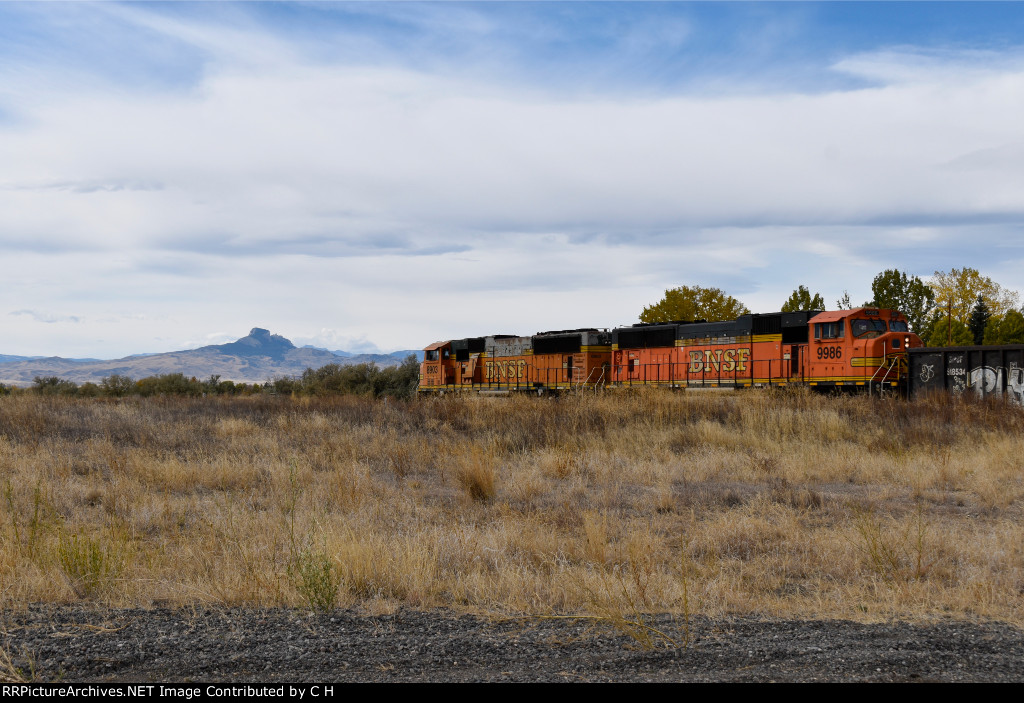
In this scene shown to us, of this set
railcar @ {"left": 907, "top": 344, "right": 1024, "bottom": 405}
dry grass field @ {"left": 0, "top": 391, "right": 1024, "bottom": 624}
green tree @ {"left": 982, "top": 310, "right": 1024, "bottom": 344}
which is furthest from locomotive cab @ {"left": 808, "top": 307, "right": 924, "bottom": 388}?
green tree @ {"left": 982, "top": 310, "right": 1024, "bottom": 344}

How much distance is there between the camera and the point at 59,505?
10.2 m

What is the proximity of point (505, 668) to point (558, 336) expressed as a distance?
104 ft

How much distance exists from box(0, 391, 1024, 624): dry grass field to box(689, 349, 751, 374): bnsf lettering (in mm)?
8967

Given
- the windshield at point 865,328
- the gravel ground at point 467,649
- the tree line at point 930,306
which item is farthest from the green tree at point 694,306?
the gravel ground at point 467,649

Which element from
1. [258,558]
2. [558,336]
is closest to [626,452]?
[258,558]

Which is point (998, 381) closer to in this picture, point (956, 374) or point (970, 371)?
point (970, 371)

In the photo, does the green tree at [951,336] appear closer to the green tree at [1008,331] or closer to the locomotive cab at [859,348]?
the green tree at [1008,331]

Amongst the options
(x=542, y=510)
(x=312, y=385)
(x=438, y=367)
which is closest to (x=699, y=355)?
(x=438, y=367)

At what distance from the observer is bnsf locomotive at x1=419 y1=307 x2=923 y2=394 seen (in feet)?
84.6

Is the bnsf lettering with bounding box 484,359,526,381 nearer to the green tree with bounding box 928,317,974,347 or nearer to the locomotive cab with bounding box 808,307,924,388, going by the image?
the locomotive cab with bounding box 808,307,924,388

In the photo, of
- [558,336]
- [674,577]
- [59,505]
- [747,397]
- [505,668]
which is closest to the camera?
[505,668]

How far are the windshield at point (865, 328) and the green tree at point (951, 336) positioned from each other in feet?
117

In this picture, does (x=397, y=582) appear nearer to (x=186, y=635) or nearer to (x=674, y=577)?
(x=186, y=635)

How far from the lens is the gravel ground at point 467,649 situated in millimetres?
4316
